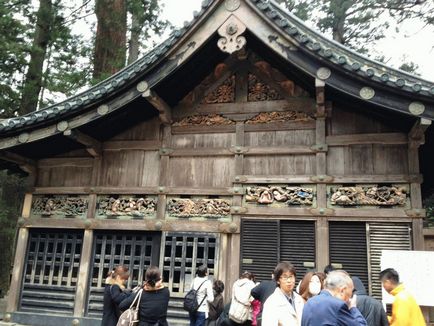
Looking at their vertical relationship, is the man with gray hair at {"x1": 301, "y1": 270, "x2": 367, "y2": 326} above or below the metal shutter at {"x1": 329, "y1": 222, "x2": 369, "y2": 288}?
below

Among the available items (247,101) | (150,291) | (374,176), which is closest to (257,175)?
(247,101)

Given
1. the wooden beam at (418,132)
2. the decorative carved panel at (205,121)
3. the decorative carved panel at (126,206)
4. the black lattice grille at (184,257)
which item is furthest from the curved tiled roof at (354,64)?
the decorative carved panel at (126,206)

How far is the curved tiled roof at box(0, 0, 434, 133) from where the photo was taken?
21.4 feet

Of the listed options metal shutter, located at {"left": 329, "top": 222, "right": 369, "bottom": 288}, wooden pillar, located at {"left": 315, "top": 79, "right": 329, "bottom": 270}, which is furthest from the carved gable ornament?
metal shutter, located at {"left": 329, "top": 222, "right": 369, "bottom": 288}

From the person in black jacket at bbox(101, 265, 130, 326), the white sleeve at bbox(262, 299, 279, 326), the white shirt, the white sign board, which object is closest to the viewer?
the white sleeve at bbox(262, 299, 279, 326)

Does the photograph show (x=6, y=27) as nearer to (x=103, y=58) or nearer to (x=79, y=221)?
(x=103, y=58)

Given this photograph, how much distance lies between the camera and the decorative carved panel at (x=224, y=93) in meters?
8.52

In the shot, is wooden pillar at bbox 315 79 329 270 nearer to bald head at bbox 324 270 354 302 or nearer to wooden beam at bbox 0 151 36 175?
bald head at bbox 324 270 354 302

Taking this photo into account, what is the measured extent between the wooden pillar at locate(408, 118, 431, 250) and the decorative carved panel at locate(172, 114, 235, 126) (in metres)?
3.29

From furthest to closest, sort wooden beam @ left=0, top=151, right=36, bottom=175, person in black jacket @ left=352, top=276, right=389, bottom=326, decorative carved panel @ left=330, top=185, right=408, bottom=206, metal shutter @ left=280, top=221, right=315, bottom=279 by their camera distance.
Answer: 1. wooden beam @ left=0, top=151, right=36, bottom=175
2. metal shutter @ left=280, top=221, right=315, bottom=279
3. decorative carved panel @ left=330, top=185, right=408, bottom=206
4. person in black jacket @ left=352, top=276, right=389, bottom=326

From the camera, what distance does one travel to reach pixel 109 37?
41.2 ft

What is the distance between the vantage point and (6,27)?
1389 centimetres

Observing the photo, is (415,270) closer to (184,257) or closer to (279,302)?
(279,302)

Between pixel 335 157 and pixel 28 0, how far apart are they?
1254 cm
